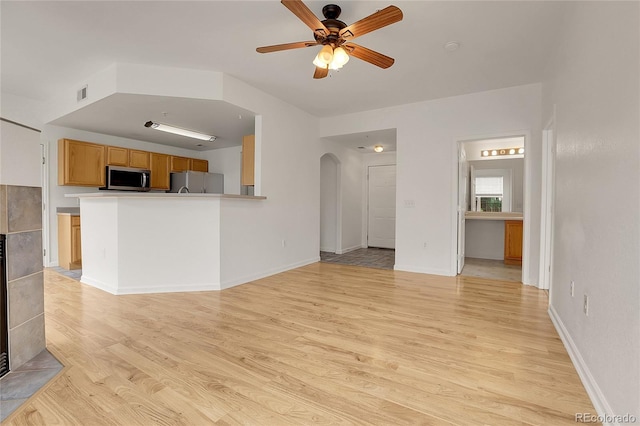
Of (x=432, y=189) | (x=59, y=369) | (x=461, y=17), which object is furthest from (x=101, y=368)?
(x=432, y=189)

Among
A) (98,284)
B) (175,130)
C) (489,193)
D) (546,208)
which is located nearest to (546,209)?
(546,208)

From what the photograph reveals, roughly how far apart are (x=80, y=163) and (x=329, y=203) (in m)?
4.49

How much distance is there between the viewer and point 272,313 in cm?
273

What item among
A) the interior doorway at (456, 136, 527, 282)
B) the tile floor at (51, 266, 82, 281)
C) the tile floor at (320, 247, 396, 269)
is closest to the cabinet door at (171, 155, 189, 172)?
the tile floor at (51, 266, 82, 281)

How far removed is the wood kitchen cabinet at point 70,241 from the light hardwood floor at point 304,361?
4.70 ft

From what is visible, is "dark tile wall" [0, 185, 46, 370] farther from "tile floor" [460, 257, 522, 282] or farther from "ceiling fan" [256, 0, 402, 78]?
"tile floor" [460, 257, 522, 282]

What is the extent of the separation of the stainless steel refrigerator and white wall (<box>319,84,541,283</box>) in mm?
3506

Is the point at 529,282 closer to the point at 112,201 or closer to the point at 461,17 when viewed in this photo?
the point at 461,17

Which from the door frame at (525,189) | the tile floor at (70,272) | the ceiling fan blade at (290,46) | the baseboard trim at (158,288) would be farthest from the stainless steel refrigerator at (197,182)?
the door frame at (525,189)

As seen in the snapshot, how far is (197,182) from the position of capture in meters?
6.08

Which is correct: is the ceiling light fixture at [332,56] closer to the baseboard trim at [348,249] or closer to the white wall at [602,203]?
the white wall at [602,203]

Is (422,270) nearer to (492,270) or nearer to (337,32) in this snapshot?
(492,270)

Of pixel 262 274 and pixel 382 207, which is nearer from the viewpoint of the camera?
pixel 262 274

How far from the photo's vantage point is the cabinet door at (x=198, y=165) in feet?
21.1
